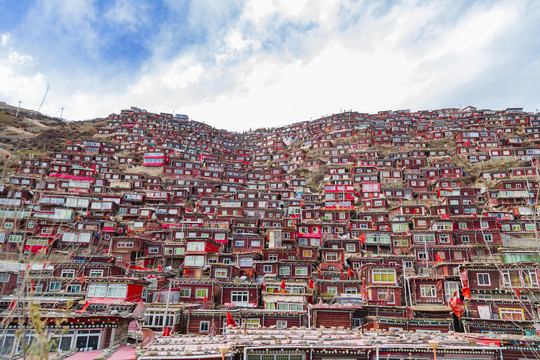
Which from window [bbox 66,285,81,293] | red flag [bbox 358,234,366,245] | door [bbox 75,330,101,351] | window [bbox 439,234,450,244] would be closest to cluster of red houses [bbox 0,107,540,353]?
door [bbox 75,330,101,351]

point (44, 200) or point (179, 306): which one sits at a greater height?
point (44, 200)

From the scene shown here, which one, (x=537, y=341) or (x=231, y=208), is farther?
(x=231, y=208)

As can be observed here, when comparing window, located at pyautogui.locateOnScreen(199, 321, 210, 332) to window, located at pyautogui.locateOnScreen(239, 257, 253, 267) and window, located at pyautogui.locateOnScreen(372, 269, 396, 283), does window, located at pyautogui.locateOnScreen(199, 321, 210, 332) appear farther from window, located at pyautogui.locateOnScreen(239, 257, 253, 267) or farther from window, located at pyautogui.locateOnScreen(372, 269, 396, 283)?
window, located at pyautogui.locateOnScreen(372, 269, 396, 283)

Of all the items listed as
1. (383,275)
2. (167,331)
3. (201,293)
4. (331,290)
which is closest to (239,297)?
(201,293)

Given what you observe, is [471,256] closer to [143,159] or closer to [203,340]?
[203,340]

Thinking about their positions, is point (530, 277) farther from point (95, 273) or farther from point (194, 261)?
point (95, 273)

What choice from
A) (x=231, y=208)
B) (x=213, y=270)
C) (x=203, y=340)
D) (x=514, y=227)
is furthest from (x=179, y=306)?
(x=514, y=227)

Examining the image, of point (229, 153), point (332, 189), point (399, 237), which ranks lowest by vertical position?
point (399, 237)
